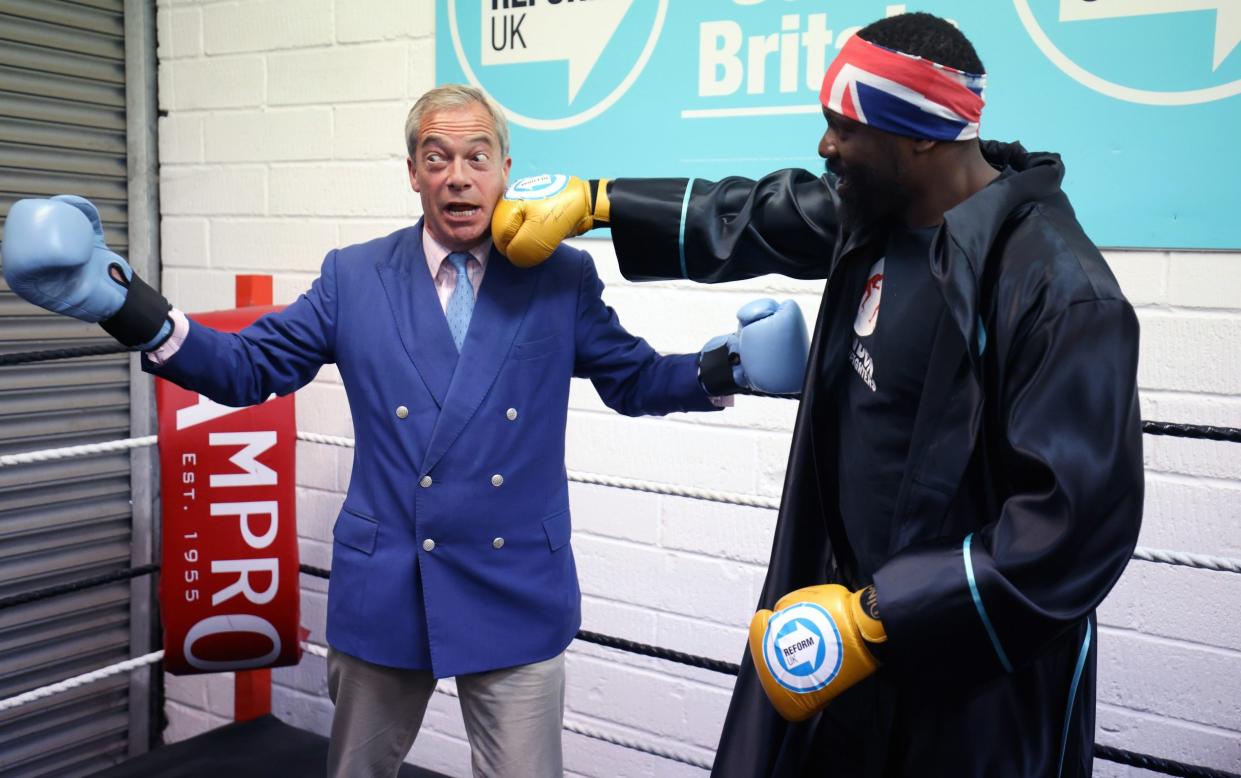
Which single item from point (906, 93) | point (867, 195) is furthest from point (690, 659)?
point (906, 93)

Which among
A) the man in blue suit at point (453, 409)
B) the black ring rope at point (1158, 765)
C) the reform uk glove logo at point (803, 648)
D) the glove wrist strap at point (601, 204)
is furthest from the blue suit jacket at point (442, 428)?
the black ring rope at point (1158, 765)

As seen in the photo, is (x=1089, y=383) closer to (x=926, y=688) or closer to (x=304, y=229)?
(x=926, y=688)

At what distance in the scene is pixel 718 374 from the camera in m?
1.67

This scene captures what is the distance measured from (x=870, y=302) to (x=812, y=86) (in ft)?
3.07

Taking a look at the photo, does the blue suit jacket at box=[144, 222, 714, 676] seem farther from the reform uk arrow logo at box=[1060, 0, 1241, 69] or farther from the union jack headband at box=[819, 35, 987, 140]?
the reform uk arrow logo at box=[1060, 0, 1241, 69]

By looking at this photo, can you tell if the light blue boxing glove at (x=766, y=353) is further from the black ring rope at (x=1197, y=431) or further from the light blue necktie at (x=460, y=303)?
the black ring rope at (x=1197, y=431)

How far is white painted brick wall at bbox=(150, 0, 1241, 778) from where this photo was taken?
1990 mm

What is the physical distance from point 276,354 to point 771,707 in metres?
0.89

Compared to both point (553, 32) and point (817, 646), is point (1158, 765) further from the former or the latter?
point (553, 32)

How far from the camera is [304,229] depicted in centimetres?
288

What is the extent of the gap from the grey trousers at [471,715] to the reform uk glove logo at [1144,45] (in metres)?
1.35

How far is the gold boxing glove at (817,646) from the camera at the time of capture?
117 cm

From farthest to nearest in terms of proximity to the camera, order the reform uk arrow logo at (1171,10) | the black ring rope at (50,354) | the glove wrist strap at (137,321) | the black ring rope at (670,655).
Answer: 1. the black ring rope at (50,354)
2. the black ring rope at (670,655)
3. the reform uk arrow logo at (1171,10)
4. the glove wrist strap at (137,321)

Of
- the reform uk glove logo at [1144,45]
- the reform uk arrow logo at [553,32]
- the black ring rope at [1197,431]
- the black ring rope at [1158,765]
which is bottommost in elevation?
the black ring rope at [1158,765]
